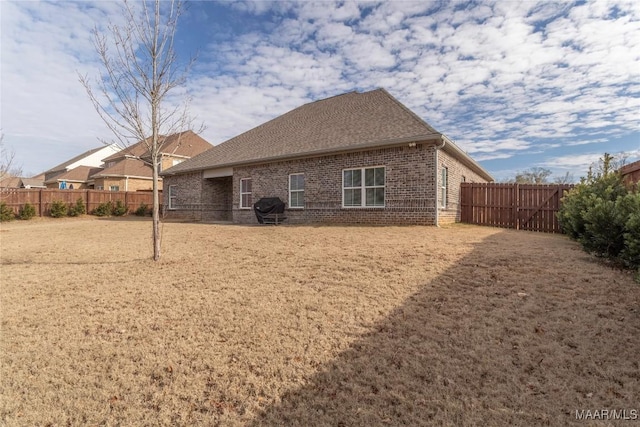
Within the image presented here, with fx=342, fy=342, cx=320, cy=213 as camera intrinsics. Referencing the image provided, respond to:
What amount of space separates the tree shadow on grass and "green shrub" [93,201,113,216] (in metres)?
25.6

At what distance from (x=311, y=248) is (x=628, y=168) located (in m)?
8.02

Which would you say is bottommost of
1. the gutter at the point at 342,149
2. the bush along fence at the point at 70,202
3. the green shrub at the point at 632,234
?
the green shrub at the point at 632,234

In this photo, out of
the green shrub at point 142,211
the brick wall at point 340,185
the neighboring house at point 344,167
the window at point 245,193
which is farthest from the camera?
the green shrub at point 142,211

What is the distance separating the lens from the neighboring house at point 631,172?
792 centimetres

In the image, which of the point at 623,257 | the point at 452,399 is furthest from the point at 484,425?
the point at 623,257

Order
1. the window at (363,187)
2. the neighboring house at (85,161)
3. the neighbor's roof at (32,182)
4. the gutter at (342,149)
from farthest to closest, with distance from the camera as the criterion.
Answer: the neighbor's roof at (32,182)
the neighboring house at (85,161)
the window at (363,187)
the gutter at (342,149)

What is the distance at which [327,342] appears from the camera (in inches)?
142

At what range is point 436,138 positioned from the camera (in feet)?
35.9

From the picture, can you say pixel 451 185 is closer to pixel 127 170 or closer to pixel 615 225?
pixel 615 225

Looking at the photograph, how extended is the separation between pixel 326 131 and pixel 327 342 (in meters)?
12.9

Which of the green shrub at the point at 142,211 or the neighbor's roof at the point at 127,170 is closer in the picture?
the green shrub at the point at 142,211

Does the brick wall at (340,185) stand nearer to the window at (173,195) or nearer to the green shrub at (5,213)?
the window at (173,195)

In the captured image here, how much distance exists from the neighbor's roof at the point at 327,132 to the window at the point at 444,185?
1454mm

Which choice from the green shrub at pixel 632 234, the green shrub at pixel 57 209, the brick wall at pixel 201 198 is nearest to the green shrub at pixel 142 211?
the green shrub at pixel 57 209
